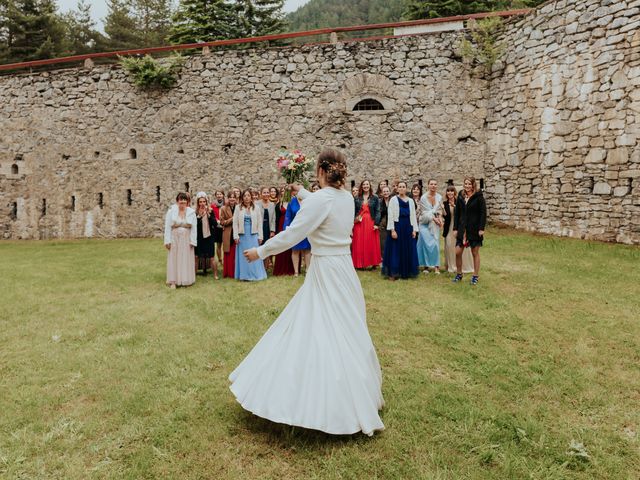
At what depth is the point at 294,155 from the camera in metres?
6.28

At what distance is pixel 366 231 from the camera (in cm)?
928

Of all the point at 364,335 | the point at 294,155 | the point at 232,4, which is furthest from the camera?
the point at 232,4

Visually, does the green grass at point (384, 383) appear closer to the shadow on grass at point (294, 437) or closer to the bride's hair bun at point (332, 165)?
the shadow on grass at point (294, 437)

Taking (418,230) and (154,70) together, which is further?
(154,70)

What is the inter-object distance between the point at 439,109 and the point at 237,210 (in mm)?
8601

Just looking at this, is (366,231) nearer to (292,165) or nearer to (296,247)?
(296,247)

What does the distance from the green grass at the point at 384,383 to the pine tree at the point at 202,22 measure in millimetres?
18582

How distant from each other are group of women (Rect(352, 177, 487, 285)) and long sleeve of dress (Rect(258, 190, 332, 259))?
196 inches

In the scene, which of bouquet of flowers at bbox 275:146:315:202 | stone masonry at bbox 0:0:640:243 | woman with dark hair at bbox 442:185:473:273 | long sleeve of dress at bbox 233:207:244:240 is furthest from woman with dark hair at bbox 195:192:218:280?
stone masonry at bbox 0:0:640:243

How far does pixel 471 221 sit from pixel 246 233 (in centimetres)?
435

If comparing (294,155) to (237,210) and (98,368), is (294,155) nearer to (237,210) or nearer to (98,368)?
(237,210)

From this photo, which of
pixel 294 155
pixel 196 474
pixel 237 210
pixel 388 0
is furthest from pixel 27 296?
pixel 388 0

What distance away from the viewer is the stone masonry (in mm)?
10586

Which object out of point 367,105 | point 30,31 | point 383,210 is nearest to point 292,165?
point 383,210
